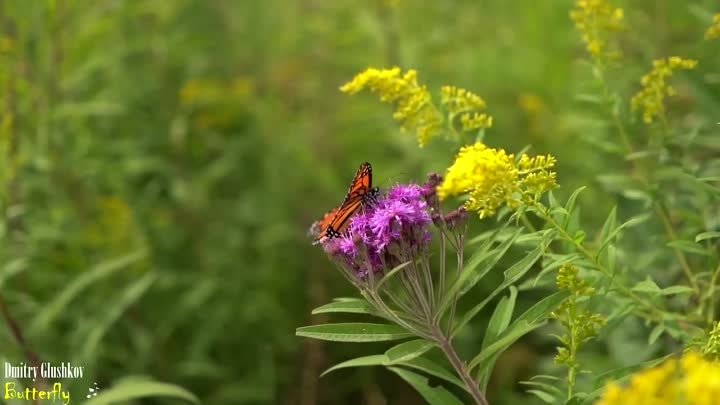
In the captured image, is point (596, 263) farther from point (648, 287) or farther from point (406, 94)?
point (406, 94)

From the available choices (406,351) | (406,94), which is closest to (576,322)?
(406,351)

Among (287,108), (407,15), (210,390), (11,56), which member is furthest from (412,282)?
(407,15)

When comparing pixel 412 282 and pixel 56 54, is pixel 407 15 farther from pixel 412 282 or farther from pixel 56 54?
pixel 412 282

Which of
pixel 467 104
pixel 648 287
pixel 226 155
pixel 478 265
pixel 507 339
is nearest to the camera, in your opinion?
pixel 507 339

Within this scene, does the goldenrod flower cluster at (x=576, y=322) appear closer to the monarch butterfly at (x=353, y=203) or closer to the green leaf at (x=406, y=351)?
the green leaf at (x=406, y=351)

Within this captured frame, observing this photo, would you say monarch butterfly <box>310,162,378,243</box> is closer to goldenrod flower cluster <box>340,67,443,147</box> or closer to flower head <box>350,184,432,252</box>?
flower head <box>350,184,432,252</box>

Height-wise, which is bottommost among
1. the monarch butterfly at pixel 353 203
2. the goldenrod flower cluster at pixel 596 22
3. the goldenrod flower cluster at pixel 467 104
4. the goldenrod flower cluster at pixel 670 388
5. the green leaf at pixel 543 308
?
the goldenrod flower cluster at pixel 670 388

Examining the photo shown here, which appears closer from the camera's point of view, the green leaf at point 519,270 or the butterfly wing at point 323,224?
the green leaf at point 519,270

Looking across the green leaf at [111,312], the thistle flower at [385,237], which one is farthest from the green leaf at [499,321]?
the green leaf at [111,312]
